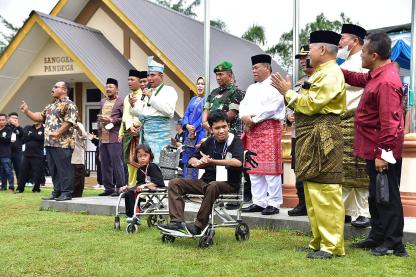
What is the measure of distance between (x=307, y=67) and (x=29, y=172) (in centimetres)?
826

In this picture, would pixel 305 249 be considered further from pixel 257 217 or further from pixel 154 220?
pixel 154 220

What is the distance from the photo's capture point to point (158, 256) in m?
5.29

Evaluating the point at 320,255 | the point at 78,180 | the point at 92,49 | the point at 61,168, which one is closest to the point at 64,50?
the point at 92,49

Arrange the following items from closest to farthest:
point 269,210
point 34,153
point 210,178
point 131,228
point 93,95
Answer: point 210,178 < point 131,228 < point 269,210 < point 34,153 < point 93,95

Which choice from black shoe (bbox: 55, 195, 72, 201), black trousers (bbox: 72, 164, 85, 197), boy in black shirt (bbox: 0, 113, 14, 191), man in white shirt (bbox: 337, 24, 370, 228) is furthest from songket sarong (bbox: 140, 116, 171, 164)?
boy in black shirt (bbox: 0, 113, 14, 191)

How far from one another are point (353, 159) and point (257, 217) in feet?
4.73

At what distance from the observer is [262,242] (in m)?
5.97

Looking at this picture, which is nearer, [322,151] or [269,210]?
[322,151]

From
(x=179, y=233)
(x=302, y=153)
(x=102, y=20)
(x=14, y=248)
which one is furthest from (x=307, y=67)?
(x=102, y=20)

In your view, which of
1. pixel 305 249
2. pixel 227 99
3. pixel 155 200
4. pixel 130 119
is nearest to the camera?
pixel 305 249

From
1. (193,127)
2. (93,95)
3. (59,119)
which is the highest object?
(93,95)

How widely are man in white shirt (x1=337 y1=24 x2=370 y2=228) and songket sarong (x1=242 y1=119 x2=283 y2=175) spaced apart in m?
1.11

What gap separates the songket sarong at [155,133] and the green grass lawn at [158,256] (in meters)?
1.72

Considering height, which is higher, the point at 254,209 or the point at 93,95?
the point at 93,95
